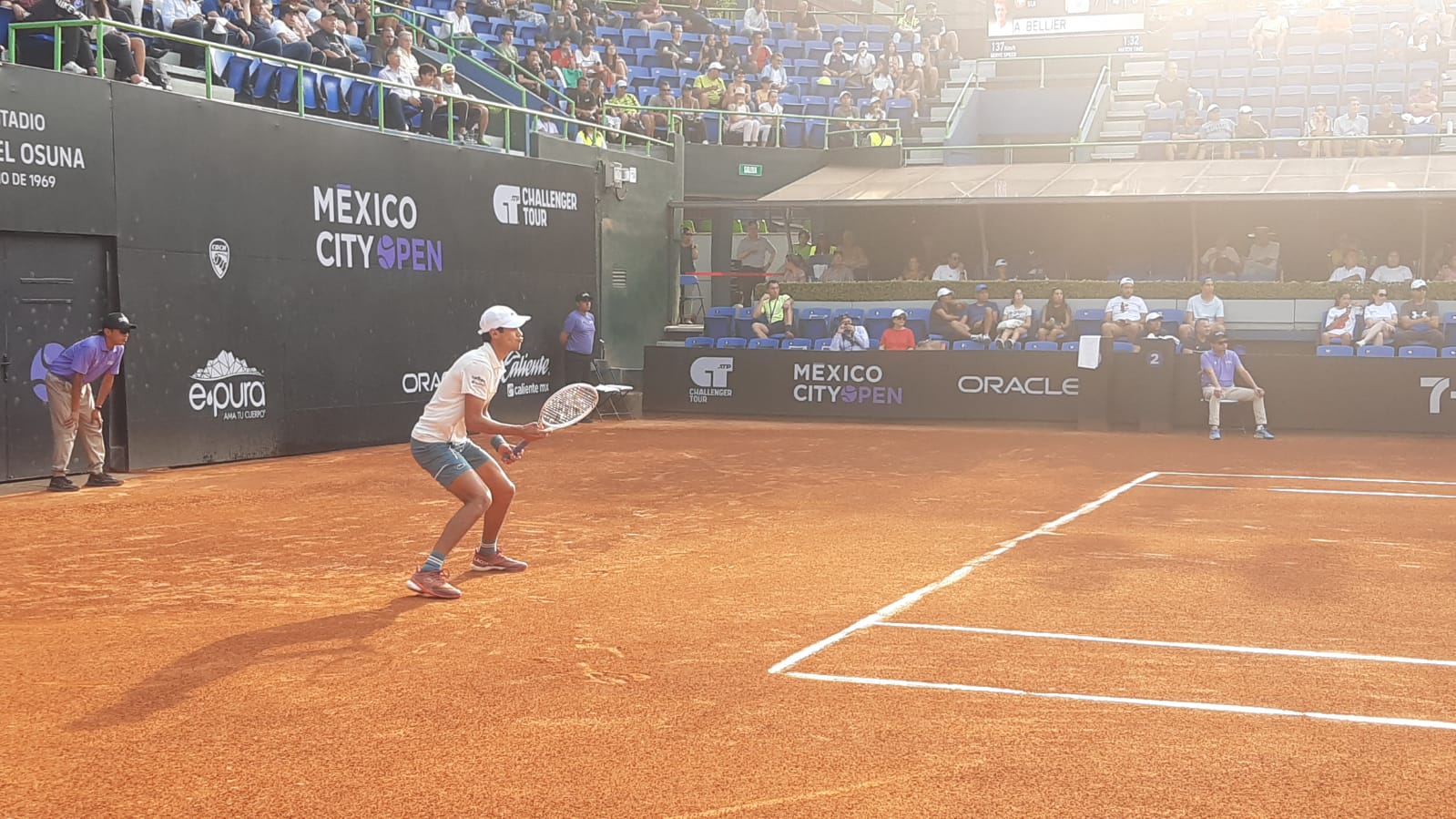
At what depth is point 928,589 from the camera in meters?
8.84

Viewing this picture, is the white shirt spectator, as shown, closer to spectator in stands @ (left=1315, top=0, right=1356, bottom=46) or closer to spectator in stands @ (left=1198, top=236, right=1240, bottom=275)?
spectator in stands @ (left=1198, top=236, right=1240, bottom=275)

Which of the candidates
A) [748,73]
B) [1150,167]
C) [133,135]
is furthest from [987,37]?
[133,135]

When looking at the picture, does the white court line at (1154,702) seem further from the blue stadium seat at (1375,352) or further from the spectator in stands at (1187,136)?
the spectator in stands at (1187,136)

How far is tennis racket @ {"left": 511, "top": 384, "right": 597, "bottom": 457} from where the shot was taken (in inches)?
340

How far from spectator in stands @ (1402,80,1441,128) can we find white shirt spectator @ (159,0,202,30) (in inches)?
934

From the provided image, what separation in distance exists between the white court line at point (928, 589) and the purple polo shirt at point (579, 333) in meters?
11.7

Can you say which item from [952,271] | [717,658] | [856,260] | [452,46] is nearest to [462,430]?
[717,658]

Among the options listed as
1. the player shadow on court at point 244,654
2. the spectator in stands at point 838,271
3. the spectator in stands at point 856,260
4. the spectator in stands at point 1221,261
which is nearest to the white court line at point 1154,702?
the player shadow on court at point 244,654

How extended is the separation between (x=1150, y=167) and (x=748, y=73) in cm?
1082

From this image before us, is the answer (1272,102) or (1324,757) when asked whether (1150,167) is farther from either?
(1324,757)

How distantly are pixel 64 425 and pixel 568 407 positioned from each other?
786 centimetres

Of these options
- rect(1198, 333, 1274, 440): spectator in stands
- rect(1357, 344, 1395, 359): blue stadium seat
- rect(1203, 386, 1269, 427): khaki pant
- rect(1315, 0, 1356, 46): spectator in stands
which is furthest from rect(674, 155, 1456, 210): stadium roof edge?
rect(1315, 0, 1356, 46): spectator in stands

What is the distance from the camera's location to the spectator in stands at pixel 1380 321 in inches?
835

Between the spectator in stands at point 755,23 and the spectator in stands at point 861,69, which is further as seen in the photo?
the spectator in stands at point 755,23
